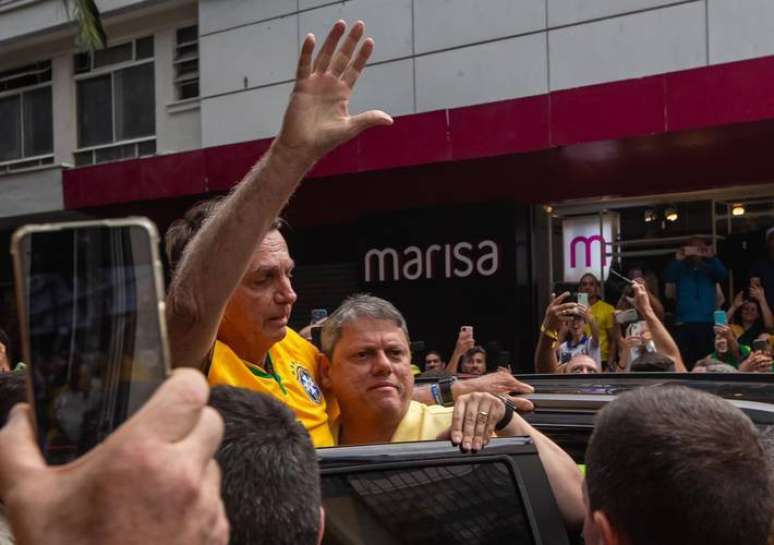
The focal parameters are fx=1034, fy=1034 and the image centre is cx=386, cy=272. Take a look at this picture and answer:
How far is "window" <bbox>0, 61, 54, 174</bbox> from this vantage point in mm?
16000

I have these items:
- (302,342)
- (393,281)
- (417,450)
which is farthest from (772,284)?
(417,450)

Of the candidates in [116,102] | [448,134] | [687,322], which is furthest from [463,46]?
[116,102]

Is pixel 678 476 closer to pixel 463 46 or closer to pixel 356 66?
pixel 356 66

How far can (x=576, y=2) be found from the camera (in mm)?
11039

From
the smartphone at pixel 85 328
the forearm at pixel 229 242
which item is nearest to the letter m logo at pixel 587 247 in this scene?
the forearm at pixel 229 242

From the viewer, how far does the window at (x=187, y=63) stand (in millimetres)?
14375

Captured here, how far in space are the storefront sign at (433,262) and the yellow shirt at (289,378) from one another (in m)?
8.77

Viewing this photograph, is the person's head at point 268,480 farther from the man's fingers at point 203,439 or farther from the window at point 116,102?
the window at point 116,102

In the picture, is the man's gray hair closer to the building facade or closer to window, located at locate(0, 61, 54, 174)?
the building facade

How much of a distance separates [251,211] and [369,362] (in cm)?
106

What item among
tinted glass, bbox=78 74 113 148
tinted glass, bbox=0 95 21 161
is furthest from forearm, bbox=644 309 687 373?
tinted glass, bbox=0 95 21 161

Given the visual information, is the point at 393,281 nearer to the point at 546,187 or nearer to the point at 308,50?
the point at 546,187

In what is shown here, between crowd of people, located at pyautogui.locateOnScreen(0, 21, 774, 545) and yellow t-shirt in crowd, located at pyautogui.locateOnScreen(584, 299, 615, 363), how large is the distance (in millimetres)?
6122

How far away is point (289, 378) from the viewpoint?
298cm
